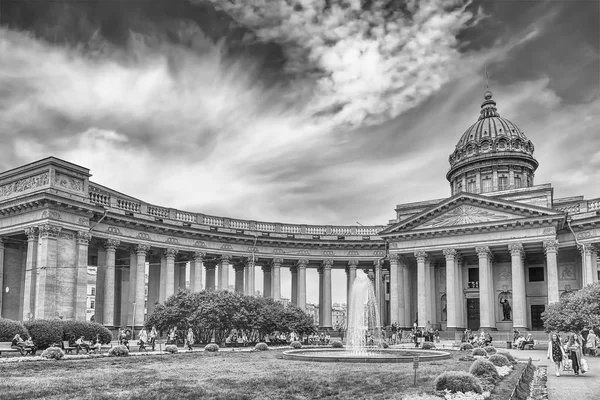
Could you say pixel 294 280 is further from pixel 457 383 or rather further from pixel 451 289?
pixel 457 383

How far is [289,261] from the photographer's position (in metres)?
74.4

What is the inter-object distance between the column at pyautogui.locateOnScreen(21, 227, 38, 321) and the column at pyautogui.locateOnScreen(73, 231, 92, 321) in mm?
3303

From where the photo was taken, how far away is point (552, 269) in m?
→ 59.9

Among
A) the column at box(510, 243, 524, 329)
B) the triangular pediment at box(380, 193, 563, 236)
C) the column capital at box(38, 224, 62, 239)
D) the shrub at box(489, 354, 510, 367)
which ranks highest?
the triangular pediment at box(380, 193, 563, 236)

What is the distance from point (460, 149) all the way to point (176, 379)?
239 feet

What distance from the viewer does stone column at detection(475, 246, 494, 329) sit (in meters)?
62.8

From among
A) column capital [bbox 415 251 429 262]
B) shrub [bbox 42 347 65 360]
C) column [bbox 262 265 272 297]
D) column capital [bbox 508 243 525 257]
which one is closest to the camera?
shrub [bbox 42 347 65 360]

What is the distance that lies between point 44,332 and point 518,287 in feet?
146

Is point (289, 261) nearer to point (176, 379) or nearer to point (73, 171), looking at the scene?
point (73, 171)

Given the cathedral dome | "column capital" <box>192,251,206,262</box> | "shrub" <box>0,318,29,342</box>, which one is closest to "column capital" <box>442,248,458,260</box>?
the cathedral dome

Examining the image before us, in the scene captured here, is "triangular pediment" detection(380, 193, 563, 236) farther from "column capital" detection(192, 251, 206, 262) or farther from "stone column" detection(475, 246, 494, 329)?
"column capital" detection(192, 251, 206, 262)

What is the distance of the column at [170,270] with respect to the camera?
201 feet

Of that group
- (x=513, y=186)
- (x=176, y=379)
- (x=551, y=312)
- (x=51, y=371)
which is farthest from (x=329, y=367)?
(x=513, y=186)

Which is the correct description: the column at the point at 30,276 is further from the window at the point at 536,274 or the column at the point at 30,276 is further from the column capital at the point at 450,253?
the window at the point at 536,274
